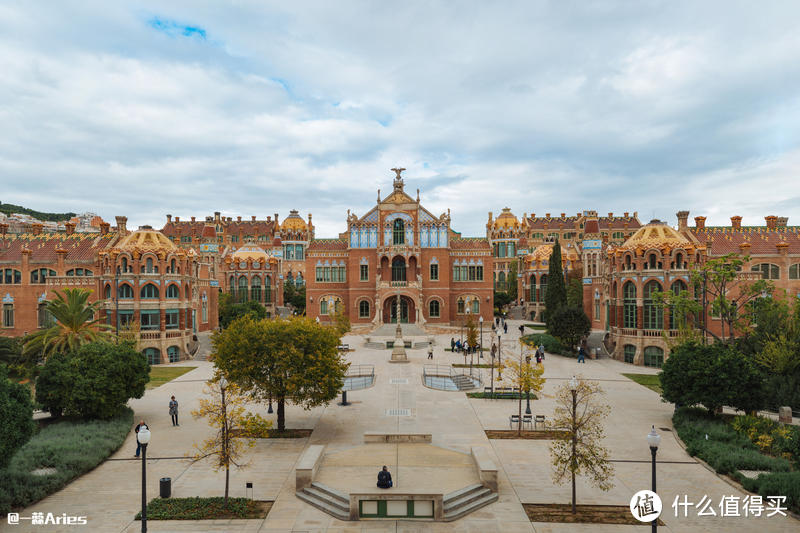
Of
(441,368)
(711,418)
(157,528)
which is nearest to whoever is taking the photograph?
(157,528)

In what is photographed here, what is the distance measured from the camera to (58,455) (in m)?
19.0

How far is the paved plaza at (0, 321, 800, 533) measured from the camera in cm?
1483

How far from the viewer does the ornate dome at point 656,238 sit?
44.3 metres

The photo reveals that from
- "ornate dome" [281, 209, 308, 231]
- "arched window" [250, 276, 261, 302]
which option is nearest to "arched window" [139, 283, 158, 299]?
"arched window" [250, 276, 261, 302]

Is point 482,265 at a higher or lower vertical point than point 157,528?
higher

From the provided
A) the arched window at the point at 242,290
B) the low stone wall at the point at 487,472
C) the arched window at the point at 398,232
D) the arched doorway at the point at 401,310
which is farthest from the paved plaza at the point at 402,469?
the arched window at the point at 242,290

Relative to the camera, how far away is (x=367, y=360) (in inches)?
1710

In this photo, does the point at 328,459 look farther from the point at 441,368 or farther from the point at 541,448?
the point at 441,368

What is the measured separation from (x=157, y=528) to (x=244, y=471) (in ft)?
14.5

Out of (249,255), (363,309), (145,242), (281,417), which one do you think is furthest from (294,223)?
(281,417)

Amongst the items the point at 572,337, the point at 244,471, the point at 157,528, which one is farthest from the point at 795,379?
the point at 157,528

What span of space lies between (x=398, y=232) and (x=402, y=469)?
49538mm

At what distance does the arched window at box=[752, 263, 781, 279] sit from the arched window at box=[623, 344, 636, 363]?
60.0ft

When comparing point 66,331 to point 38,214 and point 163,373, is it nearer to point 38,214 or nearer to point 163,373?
point 163,373
